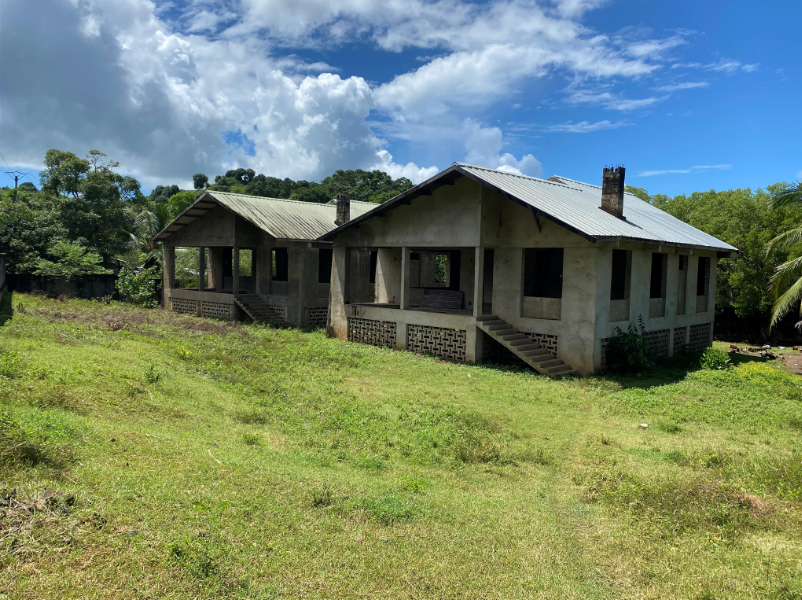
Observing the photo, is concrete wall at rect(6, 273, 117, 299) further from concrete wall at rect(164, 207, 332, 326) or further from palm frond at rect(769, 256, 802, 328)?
palm frond at rect(769, 256, 802, 328)

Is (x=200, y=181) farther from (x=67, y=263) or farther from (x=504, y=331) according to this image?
(x=504, y=331)

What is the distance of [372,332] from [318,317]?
14.6ft

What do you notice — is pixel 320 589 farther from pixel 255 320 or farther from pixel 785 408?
pixel 255 320

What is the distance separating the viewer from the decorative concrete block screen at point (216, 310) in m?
23.6

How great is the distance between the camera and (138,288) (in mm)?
26719

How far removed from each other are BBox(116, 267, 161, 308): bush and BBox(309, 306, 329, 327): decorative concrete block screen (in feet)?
29.5

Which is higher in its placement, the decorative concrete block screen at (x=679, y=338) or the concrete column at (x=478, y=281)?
the concrete column at (x=478, y=281)

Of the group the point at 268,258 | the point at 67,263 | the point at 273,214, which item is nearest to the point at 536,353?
the point at 268,258

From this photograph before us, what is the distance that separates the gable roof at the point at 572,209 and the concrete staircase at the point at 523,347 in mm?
3434

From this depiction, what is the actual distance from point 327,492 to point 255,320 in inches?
661

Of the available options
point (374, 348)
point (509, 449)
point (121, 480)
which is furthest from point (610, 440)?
point (374, 348)

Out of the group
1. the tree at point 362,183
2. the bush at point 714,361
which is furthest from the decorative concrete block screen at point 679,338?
the tree at point 362,183

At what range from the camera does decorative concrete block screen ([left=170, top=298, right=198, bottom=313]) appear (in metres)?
25.2

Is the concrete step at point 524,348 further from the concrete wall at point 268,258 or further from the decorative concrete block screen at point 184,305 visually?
the decorative concrete block screen at point 184,305
